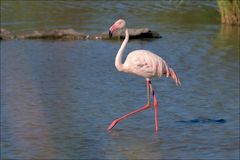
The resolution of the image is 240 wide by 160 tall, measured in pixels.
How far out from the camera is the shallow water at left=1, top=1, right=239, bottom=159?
8820 mm

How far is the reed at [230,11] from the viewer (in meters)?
17.9

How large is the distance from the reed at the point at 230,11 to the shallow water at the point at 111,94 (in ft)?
1.31

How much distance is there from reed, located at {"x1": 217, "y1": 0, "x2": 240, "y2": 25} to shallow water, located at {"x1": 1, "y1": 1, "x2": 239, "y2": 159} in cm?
40

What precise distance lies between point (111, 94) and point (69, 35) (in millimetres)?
5433

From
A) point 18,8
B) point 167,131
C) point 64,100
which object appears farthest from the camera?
point 18,8

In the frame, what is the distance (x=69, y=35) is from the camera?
55.5ft

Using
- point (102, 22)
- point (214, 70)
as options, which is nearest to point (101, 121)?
→ point (214, 70)

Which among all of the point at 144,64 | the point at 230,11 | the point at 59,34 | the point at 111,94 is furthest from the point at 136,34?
the point at 144,64

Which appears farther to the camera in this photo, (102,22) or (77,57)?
(102,22)

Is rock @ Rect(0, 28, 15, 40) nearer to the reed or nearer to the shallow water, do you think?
the shallow water

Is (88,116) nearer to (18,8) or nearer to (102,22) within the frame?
(102,22)

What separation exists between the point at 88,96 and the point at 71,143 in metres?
2.65

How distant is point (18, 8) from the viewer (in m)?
21.2

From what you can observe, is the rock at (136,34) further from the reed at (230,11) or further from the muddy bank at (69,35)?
the reed at (230,11)
